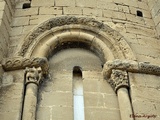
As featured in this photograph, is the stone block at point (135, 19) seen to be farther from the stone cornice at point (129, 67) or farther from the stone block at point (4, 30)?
the stone block at point (4, 30)

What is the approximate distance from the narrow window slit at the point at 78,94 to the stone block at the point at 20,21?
1.57 meters

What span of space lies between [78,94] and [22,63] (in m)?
1.16

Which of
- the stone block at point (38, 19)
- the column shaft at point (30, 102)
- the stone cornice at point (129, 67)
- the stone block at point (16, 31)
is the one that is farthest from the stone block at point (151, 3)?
the column shaft at point (30, 102)

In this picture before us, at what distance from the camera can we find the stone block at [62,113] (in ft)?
16.0

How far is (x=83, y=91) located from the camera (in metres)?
5.40

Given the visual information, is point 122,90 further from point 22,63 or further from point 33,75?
point 22,63

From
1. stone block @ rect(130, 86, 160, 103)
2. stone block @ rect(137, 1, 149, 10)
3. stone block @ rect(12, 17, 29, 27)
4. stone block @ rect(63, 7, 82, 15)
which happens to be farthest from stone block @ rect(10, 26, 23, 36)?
stone block @ rect(137, 1, 149, 10)

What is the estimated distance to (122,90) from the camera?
5.20 meters

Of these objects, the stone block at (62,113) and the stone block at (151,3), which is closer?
the stone block at (62,113)

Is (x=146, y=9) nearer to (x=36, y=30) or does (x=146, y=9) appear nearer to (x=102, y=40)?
(x=102, y=40)

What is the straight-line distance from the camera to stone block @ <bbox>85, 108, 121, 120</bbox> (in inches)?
197

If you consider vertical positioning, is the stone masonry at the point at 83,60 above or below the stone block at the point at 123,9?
below

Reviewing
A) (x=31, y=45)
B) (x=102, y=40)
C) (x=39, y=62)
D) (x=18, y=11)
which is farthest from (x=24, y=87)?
(x=18, y=11)

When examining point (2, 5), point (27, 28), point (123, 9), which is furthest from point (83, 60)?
point (2, 5)
